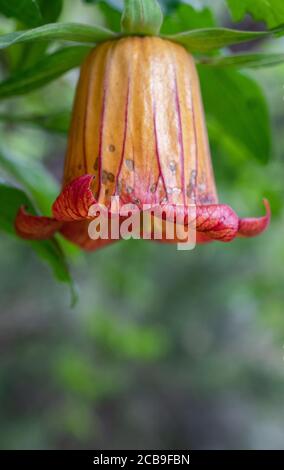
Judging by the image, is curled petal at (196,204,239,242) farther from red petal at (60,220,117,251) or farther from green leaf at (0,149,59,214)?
green leaf at (0,149,59,214)

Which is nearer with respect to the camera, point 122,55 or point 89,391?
point 122,55

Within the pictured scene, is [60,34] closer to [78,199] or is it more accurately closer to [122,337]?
[78,199]

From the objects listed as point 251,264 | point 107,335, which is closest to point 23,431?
point 107,335

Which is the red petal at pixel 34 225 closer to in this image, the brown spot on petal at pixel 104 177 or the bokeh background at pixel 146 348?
the brown spot on petal at pixel 104 177

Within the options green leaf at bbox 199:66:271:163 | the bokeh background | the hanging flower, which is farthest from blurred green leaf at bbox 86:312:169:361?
the hanging flower

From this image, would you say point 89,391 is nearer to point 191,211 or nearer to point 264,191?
point 264,191

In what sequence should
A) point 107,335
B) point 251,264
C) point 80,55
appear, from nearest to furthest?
point 80,55 → point 251,264 → point 107,335
